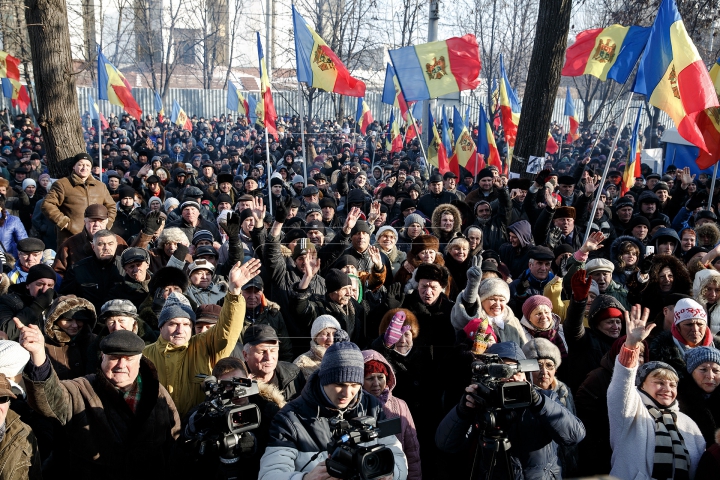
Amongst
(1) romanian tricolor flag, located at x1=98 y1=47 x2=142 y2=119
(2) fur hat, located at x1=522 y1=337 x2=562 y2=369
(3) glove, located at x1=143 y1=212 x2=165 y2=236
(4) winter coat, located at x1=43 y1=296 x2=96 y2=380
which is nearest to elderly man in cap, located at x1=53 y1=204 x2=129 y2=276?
(3) glove, located at x1=143 y1=212 x2=165 y2=236

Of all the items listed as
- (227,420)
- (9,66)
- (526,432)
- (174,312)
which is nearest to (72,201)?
(174,312)

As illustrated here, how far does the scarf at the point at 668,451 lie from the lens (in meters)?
3.43

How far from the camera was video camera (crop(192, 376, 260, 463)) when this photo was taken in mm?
2812

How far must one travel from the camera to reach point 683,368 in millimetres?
4152

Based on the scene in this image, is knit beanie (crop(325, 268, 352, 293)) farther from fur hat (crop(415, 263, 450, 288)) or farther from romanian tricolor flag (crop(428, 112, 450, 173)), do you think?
romanian tricolor flag (crop(428, 112, 450, 173))

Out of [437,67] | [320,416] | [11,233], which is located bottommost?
[11,233]

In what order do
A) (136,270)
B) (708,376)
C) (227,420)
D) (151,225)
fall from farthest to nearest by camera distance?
(151,225)
(136,270)
(708,376)
(227,420)

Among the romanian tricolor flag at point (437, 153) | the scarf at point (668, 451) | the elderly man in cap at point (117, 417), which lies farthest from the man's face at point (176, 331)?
the romanian tricolor flag at point (437, 153)

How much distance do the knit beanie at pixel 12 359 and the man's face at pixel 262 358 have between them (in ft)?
3.84

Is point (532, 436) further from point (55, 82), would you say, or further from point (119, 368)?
point (55, 82)

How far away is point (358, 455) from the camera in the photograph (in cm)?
241

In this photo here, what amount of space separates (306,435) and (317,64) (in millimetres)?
7742

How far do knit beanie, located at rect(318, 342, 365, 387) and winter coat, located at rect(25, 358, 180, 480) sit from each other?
87 cm

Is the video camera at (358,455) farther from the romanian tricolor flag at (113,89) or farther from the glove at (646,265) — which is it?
the romanian tricolor flag at (113,89)
